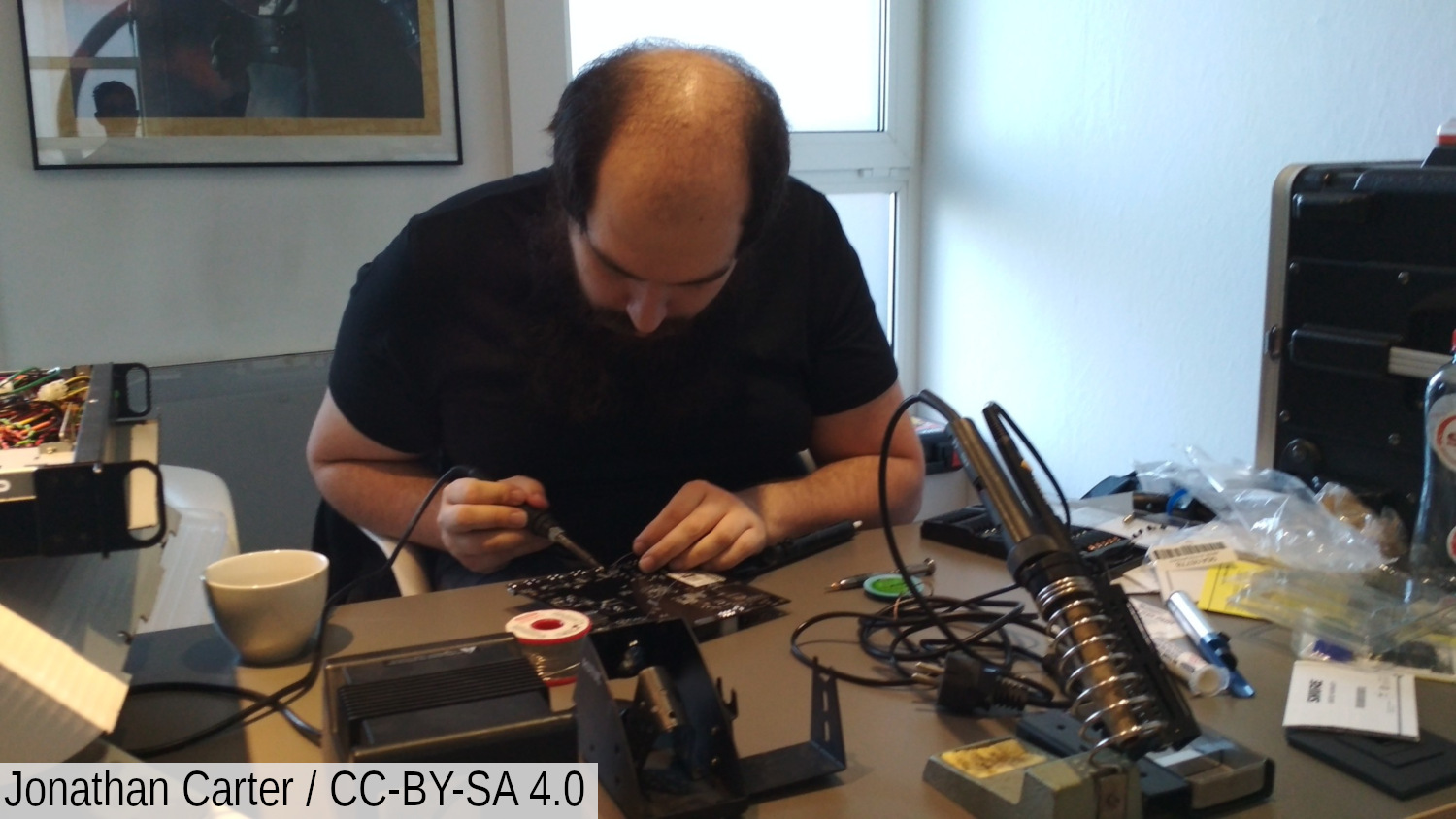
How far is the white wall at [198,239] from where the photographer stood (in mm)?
1863

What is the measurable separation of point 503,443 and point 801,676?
60cm

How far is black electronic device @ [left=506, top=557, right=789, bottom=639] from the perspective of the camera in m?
0.89

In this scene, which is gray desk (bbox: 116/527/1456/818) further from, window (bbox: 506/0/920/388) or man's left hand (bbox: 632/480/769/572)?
window (bbox: 506/0/920/388)

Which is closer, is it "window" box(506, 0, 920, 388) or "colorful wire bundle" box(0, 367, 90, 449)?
"colorful wire bundle" box(0, 367, 90, 449)

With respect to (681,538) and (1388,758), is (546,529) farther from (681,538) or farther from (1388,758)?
(1388,758)

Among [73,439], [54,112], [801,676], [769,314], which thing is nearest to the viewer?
[73,439]

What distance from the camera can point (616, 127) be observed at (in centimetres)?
102

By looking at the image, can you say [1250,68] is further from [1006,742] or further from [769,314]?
[1006,742]

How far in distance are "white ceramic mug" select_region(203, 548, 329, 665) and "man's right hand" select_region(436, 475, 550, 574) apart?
0.21 m

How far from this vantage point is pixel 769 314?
1339mm

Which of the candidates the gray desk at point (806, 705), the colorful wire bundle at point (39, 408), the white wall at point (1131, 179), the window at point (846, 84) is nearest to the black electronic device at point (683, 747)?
the gray desk at point (806, 705)

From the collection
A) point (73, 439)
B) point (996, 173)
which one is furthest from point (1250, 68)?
point (73, 439)

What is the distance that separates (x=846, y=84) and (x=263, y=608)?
6.81 feet

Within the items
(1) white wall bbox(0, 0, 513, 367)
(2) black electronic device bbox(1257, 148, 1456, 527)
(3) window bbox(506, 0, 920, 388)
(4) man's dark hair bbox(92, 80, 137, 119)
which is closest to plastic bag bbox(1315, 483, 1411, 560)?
(2) black electronic device bbox(1257, 148, 1456, 527)
